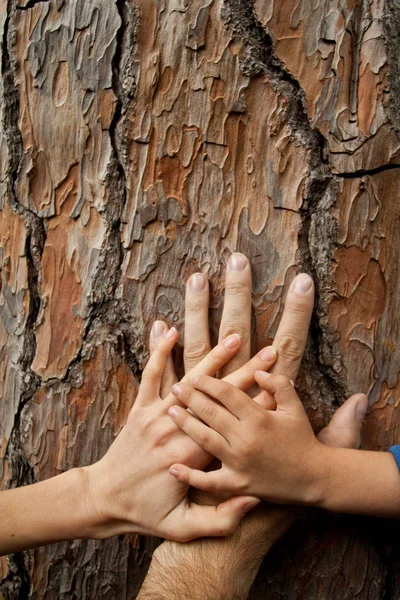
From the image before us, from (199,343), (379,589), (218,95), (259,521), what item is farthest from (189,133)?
(379,589)

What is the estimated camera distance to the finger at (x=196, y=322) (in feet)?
3.41

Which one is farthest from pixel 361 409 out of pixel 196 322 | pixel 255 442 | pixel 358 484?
pixel 196 322

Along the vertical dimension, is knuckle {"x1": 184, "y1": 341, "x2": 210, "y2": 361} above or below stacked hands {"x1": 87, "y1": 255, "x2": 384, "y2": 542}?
above

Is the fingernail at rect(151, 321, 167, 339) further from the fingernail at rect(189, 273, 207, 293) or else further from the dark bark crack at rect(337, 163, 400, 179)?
→ the dark bark crack at rect(337, 163, 400, 179)

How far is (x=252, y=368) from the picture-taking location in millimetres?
994

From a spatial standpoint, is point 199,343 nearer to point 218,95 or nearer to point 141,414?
point 141,414

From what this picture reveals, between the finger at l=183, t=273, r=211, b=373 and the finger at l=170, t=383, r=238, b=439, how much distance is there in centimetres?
8

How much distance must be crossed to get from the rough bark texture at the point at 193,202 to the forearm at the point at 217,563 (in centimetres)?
14

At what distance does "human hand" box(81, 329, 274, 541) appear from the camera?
966 mm

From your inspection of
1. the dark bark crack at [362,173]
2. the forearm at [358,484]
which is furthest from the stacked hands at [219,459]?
the dark bark crack at [362,173]

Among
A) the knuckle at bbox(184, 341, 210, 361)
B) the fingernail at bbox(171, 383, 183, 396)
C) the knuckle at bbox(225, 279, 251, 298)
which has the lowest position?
the fingernail at bbox(171, 383, 183, 396)

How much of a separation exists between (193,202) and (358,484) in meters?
0.61

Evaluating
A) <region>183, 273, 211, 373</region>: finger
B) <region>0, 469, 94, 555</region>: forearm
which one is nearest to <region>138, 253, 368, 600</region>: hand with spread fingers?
<region>183, 273, 211, 373</region>: finger

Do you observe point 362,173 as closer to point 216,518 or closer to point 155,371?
point 155,371
